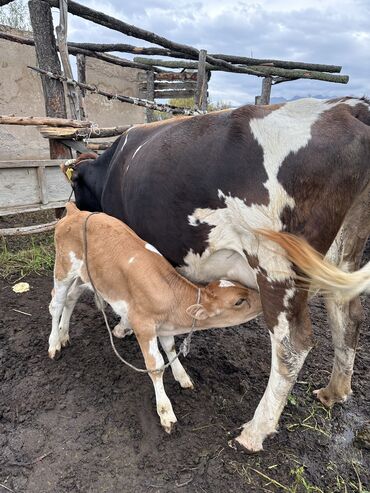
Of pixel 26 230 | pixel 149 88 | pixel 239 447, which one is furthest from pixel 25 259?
pixel 149 88

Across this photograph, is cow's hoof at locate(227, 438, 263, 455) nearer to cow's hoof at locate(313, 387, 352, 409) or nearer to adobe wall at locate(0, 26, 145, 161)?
cow's hoof at locate(313, 387, 352, 409)

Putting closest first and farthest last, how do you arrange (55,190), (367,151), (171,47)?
(367,151)
(55,190)
(171,47)

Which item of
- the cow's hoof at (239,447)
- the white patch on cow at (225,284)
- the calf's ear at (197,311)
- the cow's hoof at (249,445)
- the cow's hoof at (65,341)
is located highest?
the white patch on cow at (225,284)

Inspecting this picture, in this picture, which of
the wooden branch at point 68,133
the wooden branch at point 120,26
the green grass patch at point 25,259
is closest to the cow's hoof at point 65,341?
the green grass patch at point 25,259

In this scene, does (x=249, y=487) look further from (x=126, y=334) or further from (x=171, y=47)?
(x=171, y=47)

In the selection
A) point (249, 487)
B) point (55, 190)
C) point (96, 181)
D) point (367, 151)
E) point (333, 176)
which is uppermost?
point (367, 151)

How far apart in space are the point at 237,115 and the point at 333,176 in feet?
2.15

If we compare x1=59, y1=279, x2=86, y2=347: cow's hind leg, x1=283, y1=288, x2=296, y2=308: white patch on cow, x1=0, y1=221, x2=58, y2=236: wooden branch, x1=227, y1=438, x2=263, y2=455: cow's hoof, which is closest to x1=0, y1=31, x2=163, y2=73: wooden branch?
x1=0, y1=221, x2=58, y2=236: wooden branch

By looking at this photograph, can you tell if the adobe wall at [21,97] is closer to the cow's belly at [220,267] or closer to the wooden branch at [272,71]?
the wooden branch at [272,71]

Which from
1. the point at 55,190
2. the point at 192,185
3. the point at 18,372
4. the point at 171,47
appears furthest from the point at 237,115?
the point at 171,47

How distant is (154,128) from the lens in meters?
3.34

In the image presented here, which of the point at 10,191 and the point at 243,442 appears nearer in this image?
the point at 243,442

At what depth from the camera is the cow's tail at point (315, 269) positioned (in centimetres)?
203

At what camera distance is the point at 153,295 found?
105 inches
